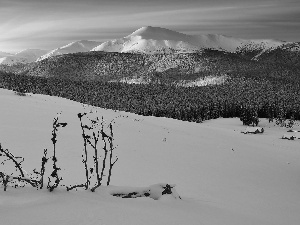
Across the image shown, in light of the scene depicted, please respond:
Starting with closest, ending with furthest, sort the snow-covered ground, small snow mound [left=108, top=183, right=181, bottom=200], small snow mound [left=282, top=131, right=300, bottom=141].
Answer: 1. the snow-covered ground
2. small snow mound [left=108, top=183, right=181, bottom=200]
3. small snow mound [left=282, top=131, right=300, bottom=141]

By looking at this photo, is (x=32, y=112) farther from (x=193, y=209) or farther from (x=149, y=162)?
(x=193, y=209)

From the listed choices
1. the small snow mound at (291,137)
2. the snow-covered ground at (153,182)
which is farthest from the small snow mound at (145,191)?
the small snow mound at (291,137)

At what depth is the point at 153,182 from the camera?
898 centimetres

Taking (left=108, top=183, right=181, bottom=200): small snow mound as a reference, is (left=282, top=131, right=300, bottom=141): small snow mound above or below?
below

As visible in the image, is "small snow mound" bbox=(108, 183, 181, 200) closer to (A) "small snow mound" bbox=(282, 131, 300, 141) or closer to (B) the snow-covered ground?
(B) the snow-covered ground

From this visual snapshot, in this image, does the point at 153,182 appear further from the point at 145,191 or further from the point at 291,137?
the point at 291,137

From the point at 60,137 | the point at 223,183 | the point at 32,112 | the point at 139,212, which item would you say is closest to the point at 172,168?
the point at 223,183

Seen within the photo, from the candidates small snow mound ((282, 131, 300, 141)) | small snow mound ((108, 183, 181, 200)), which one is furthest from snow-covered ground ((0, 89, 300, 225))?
small snow mound ((282, 131, 300, 141))

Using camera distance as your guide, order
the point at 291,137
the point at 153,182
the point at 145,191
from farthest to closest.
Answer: the point at 291,137 < the point at 153,182 < the point at 145,191

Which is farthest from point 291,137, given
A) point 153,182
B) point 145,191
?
point 145,191

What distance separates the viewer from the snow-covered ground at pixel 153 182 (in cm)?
388

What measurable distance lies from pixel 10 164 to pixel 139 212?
16.6 feet

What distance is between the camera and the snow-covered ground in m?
3.88

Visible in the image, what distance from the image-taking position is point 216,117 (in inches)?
4651
